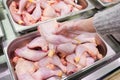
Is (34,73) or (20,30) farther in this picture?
(20,30)

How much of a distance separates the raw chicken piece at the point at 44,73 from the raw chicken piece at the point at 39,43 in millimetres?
148

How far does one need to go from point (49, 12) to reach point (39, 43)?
Answer: 0.28 meters

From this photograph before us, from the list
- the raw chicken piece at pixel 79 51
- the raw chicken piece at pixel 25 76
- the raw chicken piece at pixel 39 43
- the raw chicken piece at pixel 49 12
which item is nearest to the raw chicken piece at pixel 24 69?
the raw chicken piece at pixel 25 76

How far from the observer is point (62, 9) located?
61.5 inches

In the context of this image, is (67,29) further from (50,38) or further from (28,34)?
(28,34)

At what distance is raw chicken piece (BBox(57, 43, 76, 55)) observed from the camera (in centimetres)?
130

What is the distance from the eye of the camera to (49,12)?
152cm

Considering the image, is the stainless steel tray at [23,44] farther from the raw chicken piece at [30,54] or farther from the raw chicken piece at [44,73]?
the raw chicken piece at [44,73]

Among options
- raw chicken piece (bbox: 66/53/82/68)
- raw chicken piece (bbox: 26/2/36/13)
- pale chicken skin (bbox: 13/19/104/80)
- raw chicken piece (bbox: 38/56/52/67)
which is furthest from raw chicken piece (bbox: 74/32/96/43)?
raw chicken piece (bbox: 26/2/36/13)

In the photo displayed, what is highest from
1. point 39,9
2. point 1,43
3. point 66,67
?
point 39,9

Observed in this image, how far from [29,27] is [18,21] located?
115 millimetres

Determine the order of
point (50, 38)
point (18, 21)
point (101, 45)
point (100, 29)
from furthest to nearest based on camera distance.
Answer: point (18, 21) → point (101, 45) → point (50, 38) → point (100, 29)

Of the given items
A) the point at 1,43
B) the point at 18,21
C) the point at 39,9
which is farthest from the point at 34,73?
the point at 39,9

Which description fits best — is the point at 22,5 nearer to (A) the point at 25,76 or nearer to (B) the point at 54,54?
(B) the point at 54,54
